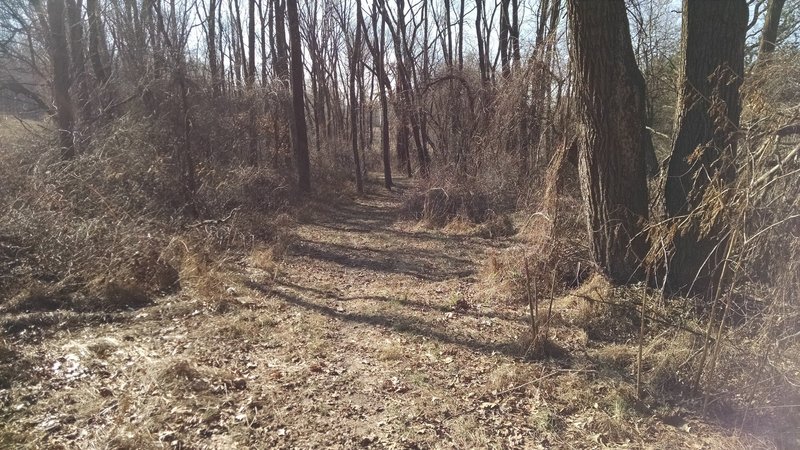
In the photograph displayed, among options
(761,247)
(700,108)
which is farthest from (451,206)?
(761,247)

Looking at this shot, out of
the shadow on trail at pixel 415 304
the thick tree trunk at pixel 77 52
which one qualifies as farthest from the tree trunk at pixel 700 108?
the thick tree trunk at pixel 77 52

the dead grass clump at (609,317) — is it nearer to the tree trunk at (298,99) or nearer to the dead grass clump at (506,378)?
the dead grass clump at (506,378)

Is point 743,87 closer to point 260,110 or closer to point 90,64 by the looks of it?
point 260,110

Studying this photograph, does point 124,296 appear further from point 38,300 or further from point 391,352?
point 391,352

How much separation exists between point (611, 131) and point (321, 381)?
4.22m

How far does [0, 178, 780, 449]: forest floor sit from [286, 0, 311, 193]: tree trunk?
8.38 metres

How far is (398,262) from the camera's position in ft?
28.5

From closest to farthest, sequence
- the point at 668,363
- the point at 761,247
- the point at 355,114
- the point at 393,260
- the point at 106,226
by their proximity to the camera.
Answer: the point at 761,247 < the point at 668,363 < the point at 106,226 < the point at 393,260 < the point at 355,114

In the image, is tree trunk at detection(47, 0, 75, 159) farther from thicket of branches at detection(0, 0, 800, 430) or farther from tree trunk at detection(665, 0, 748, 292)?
tree trunk at detection(665, 0, 748, 292)

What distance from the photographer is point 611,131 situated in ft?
18.3

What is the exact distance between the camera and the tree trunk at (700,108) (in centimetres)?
513

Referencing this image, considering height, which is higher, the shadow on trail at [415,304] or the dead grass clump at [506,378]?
the shadow on trail at [415,304]

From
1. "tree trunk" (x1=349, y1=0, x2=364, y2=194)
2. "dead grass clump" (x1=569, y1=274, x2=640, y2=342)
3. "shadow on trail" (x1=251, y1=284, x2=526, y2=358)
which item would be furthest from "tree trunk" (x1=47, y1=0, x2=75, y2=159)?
"tree trunk" (x1=349, y1=0, x2=364, y2=194)

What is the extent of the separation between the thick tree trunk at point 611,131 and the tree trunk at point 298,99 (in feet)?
32.5
